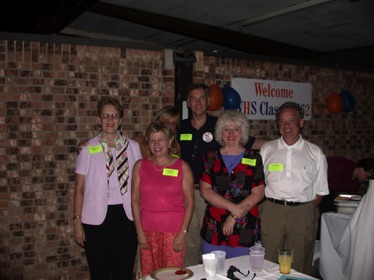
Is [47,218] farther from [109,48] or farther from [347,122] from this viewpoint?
[347,122]

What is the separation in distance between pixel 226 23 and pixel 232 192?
4218mm

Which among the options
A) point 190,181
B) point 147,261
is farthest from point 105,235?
point 190,181

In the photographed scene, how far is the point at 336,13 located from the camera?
5.30 meters

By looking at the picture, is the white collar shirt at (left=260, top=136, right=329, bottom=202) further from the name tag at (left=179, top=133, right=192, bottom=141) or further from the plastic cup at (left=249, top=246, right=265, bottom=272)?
the plastic cup at (left=249, top=246, right=265, bottom=272)

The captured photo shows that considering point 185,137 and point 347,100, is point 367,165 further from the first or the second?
point 185,137

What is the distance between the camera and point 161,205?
8.76 feet

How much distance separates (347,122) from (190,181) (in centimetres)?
353

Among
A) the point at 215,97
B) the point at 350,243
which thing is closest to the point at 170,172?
the point at 350,243

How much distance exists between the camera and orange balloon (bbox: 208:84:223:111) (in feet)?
13.9

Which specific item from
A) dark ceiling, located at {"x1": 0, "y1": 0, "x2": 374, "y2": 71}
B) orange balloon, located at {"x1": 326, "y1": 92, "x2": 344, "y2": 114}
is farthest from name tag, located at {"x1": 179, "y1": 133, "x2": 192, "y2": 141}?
orange balloon, located at {"x1": 326, "y1": 92, "x2": 344, "y2": 114}

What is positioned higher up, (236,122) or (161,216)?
(236,122)

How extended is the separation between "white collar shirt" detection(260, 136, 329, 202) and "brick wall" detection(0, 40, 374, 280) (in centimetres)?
150

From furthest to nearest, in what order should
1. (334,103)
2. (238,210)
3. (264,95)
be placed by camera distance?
(334,103)
(264,95)
(238,210)

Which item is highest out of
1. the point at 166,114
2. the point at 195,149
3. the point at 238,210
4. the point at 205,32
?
the point at 205,32
